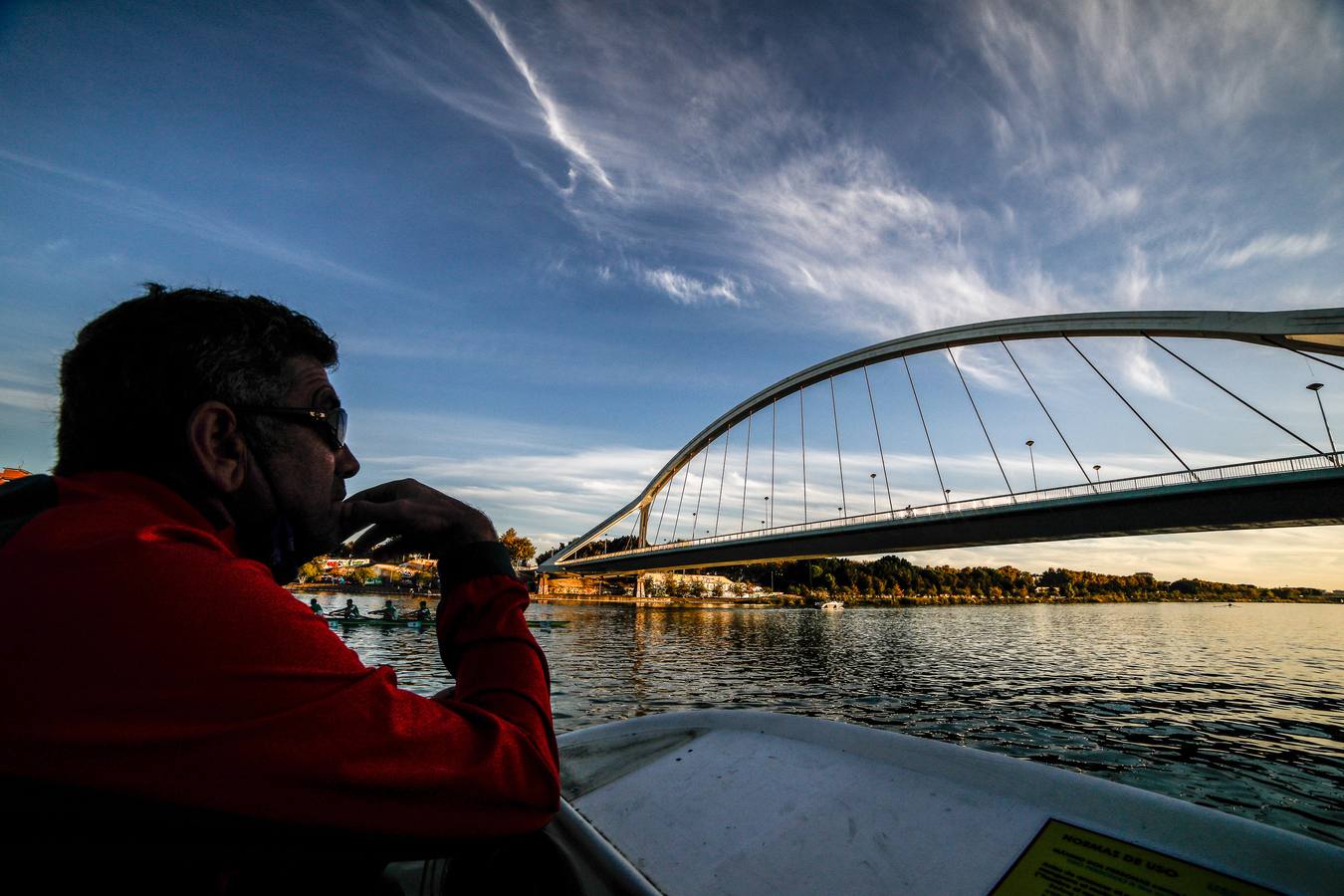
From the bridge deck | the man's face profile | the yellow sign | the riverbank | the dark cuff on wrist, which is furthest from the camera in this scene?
the riverbank

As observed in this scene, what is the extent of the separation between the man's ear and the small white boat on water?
1382 millimetres

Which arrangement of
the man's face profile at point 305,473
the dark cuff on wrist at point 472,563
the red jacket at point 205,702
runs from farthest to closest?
the dark cuff on wrist at point 472,563 → the man's face profile at point 305,473 → the red jacket at point 205,702

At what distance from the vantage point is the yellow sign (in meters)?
1.54

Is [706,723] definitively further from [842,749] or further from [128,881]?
[128,881]

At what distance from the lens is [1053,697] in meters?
15.1

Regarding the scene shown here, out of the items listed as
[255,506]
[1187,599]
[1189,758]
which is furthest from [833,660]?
[1187,599]

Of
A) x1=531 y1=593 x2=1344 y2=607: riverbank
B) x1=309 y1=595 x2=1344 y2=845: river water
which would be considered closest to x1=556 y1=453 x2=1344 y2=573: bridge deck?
x1=309 y1=595 x2=1344 y2=845: river water

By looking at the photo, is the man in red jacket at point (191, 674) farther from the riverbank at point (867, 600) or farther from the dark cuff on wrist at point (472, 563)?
the riverbank at point (867, 600)

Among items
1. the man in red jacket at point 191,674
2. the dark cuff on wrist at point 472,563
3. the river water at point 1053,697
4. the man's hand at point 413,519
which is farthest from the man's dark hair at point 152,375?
the river water at point 1053,697

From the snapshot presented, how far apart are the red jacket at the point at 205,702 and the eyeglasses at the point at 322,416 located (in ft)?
1.26

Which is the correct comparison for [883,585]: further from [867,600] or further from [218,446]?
[218,446]

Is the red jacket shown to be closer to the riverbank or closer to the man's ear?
the man's ear

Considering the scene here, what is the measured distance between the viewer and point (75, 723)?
2.25 ft

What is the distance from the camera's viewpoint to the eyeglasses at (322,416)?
129 centimetres
